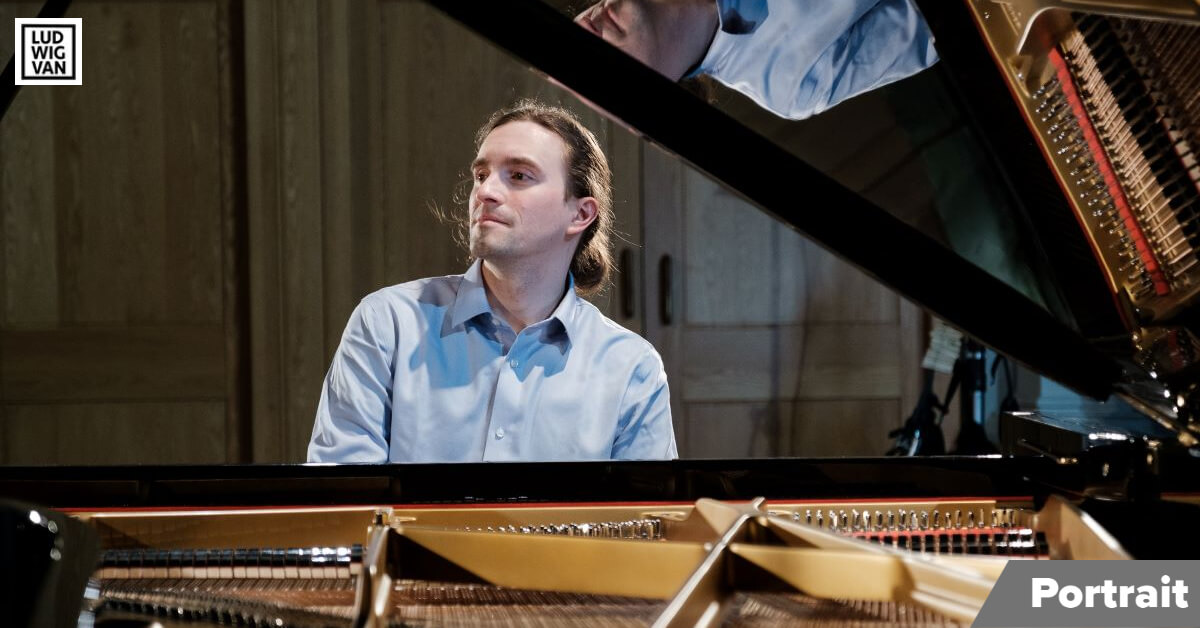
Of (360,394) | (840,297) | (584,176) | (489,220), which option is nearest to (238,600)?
(360,394)

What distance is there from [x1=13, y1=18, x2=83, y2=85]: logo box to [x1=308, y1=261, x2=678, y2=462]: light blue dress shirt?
1805mm

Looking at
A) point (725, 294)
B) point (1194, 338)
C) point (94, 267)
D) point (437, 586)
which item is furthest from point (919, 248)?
point (94, 267)

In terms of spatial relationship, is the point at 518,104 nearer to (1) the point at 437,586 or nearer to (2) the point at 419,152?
(2) the point at 419,152

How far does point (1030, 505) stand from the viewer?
1.43m

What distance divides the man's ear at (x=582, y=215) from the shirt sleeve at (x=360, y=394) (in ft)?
1.83

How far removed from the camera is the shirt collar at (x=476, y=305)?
8.45 feet

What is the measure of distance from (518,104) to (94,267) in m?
1.65

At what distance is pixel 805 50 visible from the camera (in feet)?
10.7

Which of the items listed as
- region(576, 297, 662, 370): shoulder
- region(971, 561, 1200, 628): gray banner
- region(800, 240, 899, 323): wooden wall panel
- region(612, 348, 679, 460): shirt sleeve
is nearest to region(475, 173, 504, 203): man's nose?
region(576, 297, 662, 370): shoulder

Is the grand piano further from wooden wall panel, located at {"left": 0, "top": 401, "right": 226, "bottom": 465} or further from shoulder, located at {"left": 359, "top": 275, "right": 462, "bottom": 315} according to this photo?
wooden wall panel, located at {"left": 0, "top": 401, "right": 226, "bottom": 465}

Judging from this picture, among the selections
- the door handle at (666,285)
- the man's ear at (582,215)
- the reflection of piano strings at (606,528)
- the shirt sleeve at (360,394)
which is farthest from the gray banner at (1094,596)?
the door handle at (666,285)

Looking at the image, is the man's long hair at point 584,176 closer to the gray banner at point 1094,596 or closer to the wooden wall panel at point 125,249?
the wooden wall panel at point 125,249

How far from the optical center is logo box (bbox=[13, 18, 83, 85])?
3.48 meters

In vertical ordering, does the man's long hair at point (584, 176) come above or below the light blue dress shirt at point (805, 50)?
below
